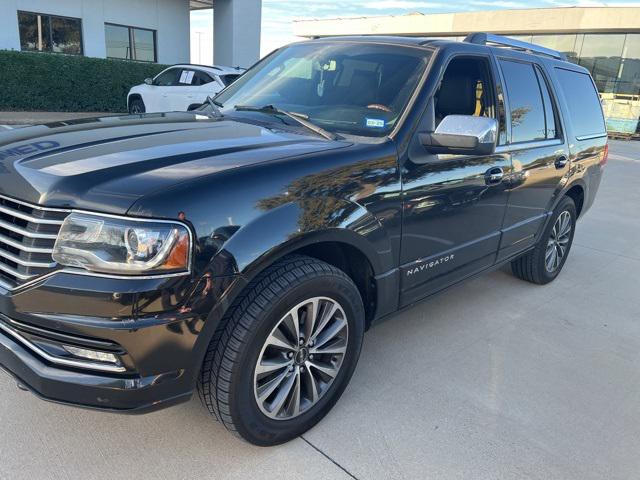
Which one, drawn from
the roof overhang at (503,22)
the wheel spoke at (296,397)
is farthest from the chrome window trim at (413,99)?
the roof overhang at (503,22)

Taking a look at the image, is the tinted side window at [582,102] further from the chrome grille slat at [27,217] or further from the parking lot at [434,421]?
the chrome grille slat at [27,217]

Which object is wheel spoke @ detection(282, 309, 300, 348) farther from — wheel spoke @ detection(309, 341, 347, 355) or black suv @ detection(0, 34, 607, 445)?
wheel spoke @ detection(309, 341, 347, 355)

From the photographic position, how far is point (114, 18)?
16969mm

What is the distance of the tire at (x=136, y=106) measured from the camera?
45.3ft

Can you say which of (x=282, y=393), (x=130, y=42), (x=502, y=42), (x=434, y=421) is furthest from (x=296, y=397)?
(x=130, y=42)

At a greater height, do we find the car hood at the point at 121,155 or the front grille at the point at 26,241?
the car hood at the point at 121,155

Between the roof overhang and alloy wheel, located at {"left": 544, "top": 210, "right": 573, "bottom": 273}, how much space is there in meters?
18.9

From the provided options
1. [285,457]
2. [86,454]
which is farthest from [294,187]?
[86,454]

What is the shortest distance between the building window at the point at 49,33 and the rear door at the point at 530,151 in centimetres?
1566

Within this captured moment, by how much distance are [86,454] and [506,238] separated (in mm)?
2992

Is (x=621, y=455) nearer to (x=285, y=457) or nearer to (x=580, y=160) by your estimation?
(x=285, y=457)

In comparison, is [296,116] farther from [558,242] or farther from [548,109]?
[558,242]

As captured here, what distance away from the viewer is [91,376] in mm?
1945

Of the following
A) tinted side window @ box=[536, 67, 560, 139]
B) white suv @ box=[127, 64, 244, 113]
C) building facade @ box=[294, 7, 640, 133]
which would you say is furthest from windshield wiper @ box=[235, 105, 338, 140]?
building facade @ box=[294, 7, 640, 133]
